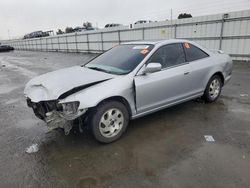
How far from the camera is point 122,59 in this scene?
4426 millimetres

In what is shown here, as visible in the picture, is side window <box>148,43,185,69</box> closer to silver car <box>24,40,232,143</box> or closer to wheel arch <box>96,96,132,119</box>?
silver car <box>24,40,232,143</box>

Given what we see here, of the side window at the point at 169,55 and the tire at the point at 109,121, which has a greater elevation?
the side window at the point at 169,55

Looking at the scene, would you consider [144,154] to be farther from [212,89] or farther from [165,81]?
[212,89]

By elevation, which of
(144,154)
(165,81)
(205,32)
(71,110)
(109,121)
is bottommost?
(144,154)

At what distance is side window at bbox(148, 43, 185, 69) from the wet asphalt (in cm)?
116

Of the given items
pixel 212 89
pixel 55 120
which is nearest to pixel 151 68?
pixel 55 120

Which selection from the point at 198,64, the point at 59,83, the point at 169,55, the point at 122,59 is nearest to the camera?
the point at 59,83

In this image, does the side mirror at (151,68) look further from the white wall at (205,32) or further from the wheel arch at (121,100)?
the white wall at (205,32)

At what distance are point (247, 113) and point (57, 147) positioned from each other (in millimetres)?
3943

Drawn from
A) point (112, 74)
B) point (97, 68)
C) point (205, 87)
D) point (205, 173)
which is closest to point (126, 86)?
point (112, 74)

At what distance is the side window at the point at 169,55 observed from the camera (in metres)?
4.36

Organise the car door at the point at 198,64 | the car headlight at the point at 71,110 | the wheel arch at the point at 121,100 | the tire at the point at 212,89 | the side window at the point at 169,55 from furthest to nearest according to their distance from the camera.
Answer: the tire at the point at 212,89 < the car door at the point at 198,64 < the side window at the point at 169,55 < the wheel arch at the point at 121,100 < the car headlight at the point at 71,110

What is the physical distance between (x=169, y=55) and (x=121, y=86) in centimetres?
144

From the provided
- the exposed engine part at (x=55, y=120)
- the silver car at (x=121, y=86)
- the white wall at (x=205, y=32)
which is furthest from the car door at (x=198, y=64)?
the white wall at (x=205, y=32)
